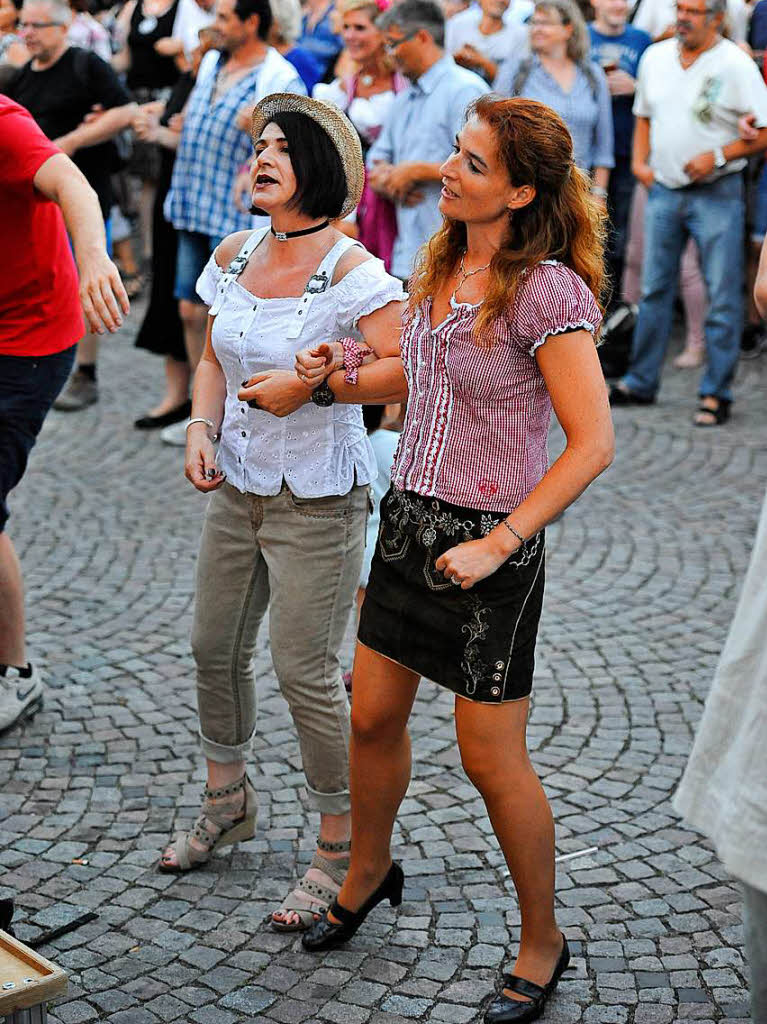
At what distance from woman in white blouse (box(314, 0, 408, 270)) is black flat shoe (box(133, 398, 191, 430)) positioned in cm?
173

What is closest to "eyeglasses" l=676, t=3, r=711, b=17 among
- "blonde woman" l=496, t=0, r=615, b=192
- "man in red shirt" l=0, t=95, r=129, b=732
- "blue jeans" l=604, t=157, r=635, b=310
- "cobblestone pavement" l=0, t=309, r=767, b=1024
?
"blonde woman" l=496, t=0, r=615, b=192

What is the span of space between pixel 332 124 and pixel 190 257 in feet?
13.6

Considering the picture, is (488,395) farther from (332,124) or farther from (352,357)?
(332,124)

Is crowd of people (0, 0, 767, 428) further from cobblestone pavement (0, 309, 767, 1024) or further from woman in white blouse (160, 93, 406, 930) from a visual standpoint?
woman in white blouse (160, 93, 406, 930)

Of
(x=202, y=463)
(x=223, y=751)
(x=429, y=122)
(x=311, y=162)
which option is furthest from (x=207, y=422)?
(x=429, y=122)

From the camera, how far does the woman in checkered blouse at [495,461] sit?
9.59 ft

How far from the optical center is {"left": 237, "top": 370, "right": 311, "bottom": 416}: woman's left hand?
3.26m

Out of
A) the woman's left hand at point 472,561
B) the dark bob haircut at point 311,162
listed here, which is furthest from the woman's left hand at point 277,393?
the woman's left hand at point 472,561

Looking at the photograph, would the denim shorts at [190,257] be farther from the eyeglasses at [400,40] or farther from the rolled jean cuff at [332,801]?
the rolled jean cuff at [332,801]

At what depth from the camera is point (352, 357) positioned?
130 inches

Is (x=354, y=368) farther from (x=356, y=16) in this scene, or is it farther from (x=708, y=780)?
(x=356, y=16)

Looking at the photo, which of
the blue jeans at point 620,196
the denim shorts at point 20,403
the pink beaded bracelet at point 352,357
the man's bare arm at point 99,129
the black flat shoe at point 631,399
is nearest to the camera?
the pink beaded bracelet at point 352,357

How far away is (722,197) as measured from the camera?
799cm

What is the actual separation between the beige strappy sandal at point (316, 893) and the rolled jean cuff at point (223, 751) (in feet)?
1.04
